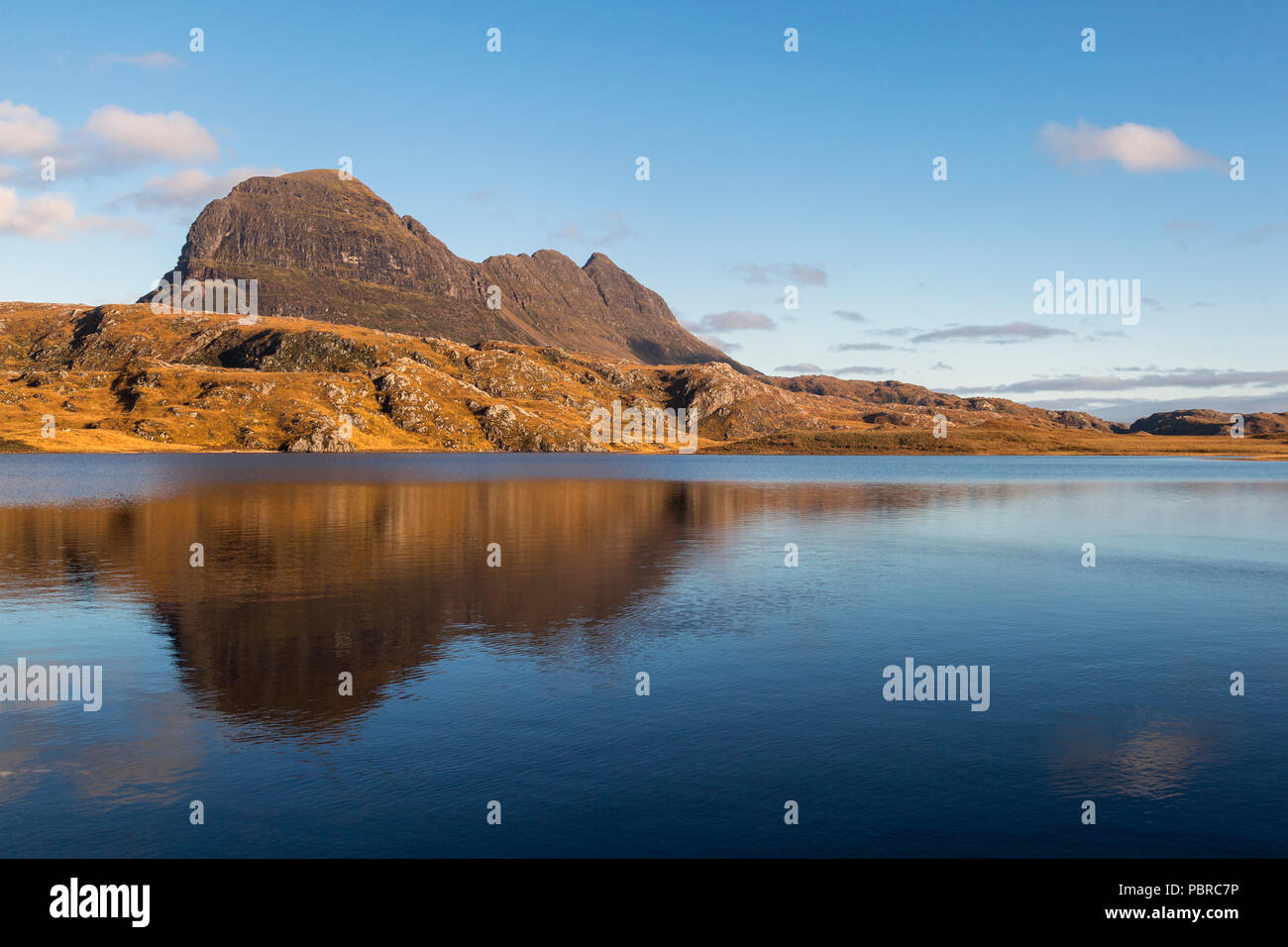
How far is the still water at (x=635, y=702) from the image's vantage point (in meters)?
19.2

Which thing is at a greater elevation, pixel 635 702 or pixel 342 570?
pixel 342 570

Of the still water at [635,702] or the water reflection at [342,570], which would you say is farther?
the water reflection at [342,570]

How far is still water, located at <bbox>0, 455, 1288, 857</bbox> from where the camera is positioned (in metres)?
19.2

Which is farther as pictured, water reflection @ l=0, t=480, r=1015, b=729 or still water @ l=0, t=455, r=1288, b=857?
water reflection @ l=0, t=480, r=1015, b=729

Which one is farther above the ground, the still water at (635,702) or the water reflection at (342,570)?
the water reflection at (342,570)

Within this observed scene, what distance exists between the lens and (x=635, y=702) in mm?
28359

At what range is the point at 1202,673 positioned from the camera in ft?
107

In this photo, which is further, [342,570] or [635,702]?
[342,570]

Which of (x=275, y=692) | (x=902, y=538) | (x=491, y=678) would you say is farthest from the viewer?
(x=902, y=538)

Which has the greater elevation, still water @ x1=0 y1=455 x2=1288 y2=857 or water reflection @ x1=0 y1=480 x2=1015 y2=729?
water reflection @ x1=0 y1=480 x2=1015 y2=729

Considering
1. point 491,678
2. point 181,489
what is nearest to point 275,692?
point 491,678
